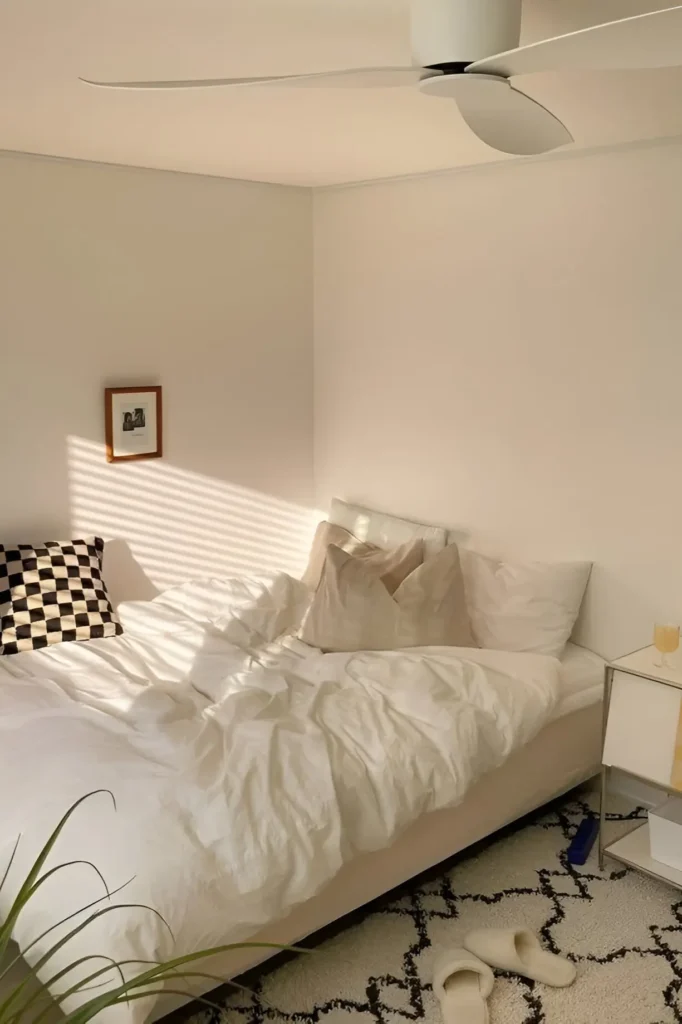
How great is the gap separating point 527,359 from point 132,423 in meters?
1.52

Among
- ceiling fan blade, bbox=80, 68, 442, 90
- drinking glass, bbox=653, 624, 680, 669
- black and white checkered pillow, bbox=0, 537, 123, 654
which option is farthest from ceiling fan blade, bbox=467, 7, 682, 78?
black and white checkered pillow, bbox=0, 537, 123, 654

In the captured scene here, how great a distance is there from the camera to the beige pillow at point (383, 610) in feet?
9.71

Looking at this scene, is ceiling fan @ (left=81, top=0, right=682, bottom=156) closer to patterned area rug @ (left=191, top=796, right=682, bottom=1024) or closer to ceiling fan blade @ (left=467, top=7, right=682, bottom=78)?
ceiling fan blade @ (left=467, top=7, right=682, bottom=78)

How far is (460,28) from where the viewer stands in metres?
1.41

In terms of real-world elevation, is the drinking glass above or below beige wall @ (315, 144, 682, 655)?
below

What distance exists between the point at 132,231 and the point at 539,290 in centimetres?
154

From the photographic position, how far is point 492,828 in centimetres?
270

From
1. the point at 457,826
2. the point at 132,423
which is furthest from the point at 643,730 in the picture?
the point at 132,423

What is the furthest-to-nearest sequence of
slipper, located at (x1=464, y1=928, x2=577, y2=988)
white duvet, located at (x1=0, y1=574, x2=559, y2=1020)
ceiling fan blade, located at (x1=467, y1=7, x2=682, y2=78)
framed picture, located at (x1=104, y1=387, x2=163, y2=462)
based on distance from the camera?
framed picture, located at (x1=104, y1=387, x2=163, y2=462), slipper, located at (x1=464, y1=928, x2=577, y2=988), white duvet, located at (x1=0, y1=574, x2=559, y2=1020), ceiling fan blade, located at (x1=467, y1=7, x2=682, y2=78)

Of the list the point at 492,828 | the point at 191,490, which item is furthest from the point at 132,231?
the point at 492,828

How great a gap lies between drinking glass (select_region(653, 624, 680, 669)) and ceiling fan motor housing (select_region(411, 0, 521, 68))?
5.55 ft

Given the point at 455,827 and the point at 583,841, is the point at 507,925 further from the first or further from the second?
the point at 583,841

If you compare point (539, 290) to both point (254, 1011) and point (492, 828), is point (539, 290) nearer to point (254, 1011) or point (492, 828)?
point (492, 828)

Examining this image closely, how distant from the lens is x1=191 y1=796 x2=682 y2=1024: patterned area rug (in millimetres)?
2127
